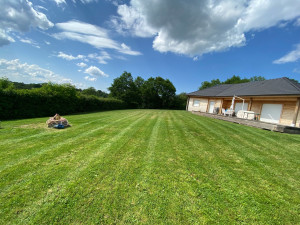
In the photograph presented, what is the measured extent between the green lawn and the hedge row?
706cm

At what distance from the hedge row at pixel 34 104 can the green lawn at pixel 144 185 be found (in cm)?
706

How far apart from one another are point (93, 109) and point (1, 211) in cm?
1688

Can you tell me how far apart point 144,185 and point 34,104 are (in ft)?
38.7

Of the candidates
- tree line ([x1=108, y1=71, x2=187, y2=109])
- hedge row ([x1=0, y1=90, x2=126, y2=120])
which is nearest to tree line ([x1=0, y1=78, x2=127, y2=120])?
hedge row ([x1=0, y1=90, x2=126, y2=120])

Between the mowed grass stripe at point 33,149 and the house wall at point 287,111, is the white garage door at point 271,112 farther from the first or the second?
the mowed grass stripe at point 33,149

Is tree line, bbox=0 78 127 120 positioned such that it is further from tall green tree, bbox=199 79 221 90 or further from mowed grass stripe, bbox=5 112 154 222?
tall green tree, bbox=199 79 221 90

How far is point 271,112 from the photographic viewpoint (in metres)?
10.8

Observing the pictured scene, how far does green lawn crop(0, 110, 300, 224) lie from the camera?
5.36 feet

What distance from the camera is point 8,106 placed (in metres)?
8.19

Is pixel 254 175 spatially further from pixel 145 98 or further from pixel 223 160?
pixel 145 98

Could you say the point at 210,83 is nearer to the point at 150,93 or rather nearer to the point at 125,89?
the point at 150,93

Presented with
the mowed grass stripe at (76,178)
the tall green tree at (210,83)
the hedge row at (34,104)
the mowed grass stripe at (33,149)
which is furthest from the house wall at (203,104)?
the tall green tree at (210,83)

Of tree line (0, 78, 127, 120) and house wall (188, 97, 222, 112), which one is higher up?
house wall (188, 97, 222, 112)

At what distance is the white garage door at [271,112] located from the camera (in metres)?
10.3
